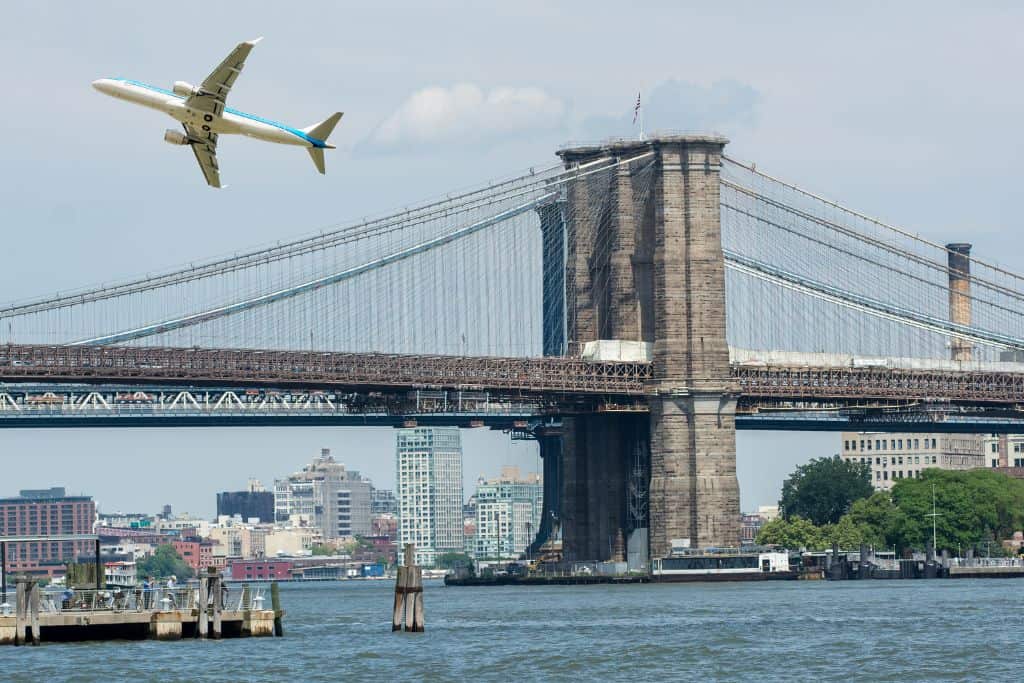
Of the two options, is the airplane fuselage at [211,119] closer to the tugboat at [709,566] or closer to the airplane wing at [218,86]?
the airplane wing at [218,86]

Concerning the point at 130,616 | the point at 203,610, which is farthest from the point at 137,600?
the point at 203,610

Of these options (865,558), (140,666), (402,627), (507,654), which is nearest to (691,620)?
(402,627)

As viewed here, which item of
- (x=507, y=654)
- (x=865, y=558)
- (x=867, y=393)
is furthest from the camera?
(x=865, y=558)

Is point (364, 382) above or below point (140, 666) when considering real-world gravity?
Answer: above

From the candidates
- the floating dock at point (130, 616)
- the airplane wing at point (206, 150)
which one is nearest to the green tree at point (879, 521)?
the floating dock at point (130, 616)

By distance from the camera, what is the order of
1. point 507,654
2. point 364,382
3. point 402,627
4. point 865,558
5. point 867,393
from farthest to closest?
1. point 865,558
2. point 867,393
3. point 364,382
4. point 402,627
5. point 507,654

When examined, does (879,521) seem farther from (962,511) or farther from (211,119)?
(211,119)

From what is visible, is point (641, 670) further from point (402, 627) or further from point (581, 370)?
point (581, 370)

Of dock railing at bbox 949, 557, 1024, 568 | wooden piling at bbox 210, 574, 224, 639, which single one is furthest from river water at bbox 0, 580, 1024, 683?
dock railing at bbox 949, 557, 1024, 568

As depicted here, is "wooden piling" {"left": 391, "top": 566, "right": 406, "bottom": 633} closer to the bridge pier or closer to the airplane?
the airplane
